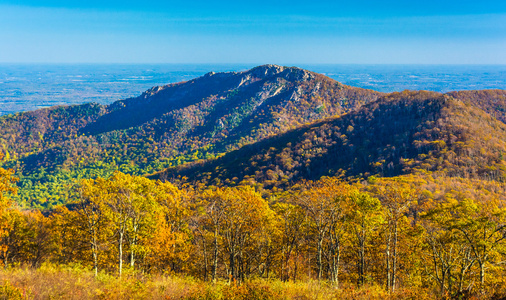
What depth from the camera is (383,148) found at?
5891 inches

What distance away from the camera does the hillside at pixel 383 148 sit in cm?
11627

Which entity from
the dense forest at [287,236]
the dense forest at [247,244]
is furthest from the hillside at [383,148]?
the dense forest at [247,244]

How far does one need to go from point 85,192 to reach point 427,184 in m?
92.9

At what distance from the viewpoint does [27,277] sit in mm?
17000

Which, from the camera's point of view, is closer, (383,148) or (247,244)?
(247,244)

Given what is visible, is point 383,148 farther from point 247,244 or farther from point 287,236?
point 287,236

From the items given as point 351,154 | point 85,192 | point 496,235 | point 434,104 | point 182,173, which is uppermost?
point 434,104

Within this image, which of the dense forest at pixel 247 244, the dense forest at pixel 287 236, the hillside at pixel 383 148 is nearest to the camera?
the dense forest at pixel 247 244

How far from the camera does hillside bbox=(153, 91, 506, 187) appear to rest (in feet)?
381

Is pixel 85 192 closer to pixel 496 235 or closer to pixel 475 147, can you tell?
pixel 496 235

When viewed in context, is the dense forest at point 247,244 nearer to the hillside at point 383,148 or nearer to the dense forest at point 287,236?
the dense forest at point 287,236

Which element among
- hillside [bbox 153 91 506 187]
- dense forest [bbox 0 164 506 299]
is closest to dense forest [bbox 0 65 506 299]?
dense forest [bbox 0 164 506 299]

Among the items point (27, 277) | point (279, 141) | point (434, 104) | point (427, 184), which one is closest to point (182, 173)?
point (279, 141)

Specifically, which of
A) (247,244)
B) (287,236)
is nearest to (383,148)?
(247,244)
